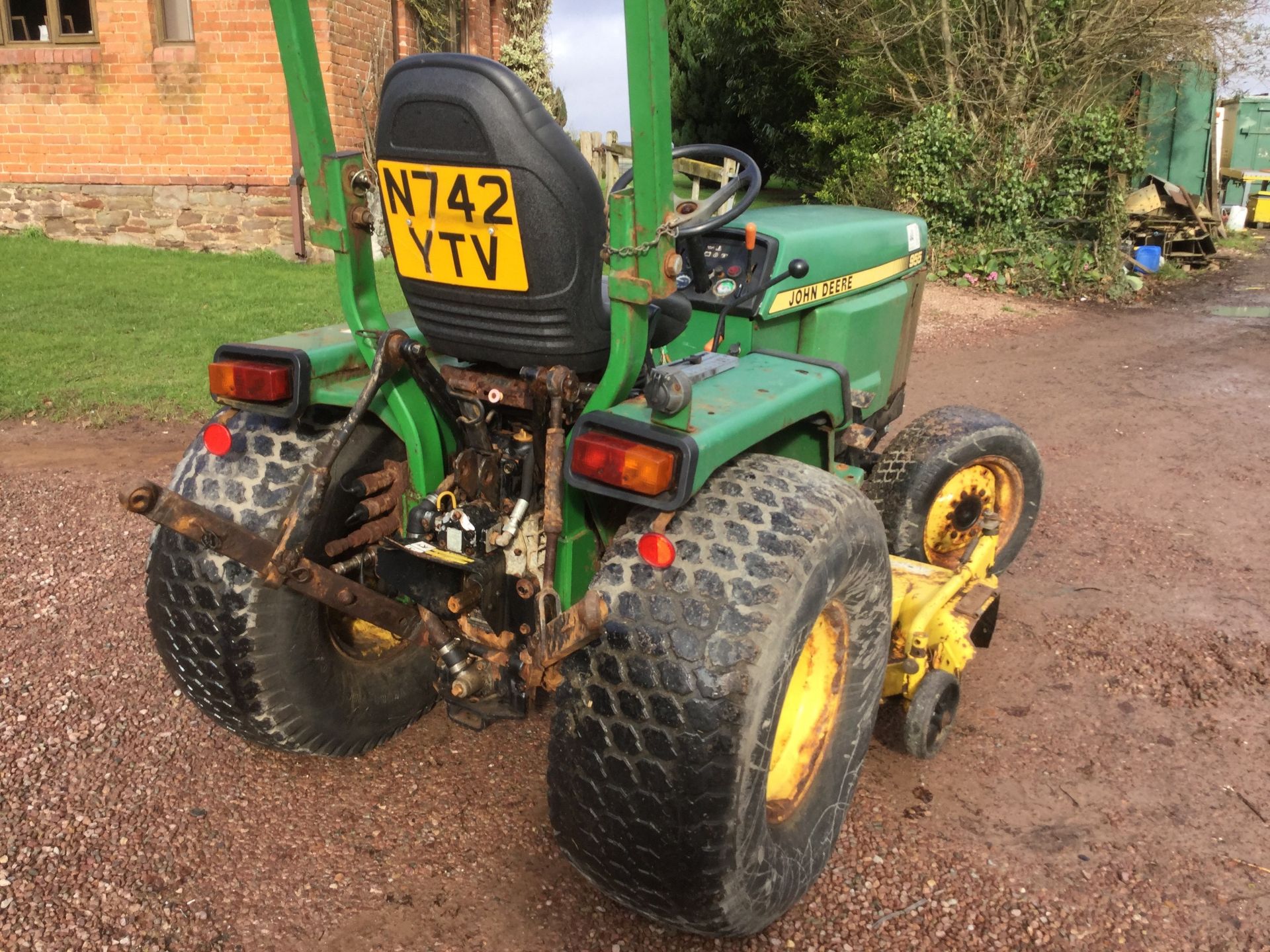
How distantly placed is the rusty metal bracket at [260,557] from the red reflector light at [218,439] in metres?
0.26

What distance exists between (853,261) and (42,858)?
299 cm

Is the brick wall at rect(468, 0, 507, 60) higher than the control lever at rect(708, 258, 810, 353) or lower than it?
higher

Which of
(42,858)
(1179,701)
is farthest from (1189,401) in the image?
(42,858)

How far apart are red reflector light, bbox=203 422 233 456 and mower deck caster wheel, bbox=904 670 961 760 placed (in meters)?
1.87

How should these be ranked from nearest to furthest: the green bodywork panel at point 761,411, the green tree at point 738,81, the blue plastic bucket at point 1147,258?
the green bodywork panel at point 761,411, the blue plastic bucket at point 1147,258, the green tree at point 738,81

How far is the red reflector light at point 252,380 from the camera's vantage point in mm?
2307

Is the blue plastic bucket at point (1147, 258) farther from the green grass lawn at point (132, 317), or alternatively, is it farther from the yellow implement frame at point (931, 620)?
the yellow implement frame at point (931, 620)

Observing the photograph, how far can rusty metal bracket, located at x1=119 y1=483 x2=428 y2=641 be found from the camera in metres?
2.04

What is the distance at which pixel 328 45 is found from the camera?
984cm

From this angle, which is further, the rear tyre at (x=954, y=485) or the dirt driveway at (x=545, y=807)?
the rear tyre at (x=954, y=485)

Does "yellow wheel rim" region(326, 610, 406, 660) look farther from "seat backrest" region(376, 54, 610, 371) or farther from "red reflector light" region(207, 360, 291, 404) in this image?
"seat backrest" region(376, 54, 610, 371)

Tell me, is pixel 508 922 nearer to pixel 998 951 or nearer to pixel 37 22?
pixel 998 951

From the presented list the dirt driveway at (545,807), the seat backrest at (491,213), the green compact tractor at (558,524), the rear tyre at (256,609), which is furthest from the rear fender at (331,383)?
the dirt driveway at (545,807)

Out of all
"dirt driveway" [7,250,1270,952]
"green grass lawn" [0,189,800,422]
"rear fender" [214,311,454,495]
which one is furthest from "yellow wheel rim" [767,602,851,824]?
"green grass lawn" [0,189,800,422]
